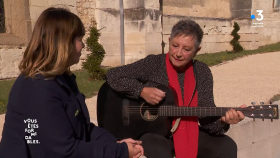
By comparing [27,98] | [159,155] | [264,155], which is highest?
[27,98]

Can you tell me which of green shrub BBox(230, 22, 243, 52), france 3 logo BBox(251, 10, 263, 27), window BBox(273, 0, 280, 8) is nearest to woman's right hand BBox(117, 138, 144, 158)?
green shrub BBox(230, 22, 243, 52)

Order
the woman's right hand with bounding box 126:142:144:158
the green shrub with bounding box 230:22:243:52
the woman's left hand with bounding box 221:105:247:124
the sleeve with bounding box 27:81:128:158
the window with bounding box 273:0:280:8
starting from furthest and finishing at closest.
A: the window with bounding box 273:0:280:8 < the green shrub with bounding box 230:22:243:52 < the woman's left hand with bounding box 221:105:247:124 < the woman's right hand with bounding box 126:142:144:158 < the sleeve with bounding box 27:81:128:158

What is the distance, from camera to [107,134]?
7.68ft

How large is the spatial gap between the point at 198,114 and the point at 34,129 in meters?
1.42

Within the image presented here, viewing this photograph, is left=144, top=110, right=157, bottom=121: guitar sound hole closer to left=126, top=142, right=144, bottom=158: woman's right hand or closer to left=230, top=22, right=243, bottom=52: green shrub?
left=126, top=142, right=144, bottom=158: woman's right hand

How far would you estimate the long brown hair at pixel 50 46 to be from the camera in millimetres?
1785

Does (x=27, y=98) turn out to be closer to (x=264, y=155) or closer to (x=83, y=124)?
(x=83, y=124)

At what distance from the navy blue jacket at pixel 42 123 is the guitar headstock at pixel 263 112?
1.26 metres

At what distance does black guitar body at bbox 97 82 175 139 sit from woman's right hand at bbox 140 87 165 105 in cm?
8

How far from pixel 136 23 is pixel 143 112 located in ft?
27.0

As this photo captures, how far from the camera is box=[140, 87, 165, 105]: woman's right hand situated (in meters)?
2.64

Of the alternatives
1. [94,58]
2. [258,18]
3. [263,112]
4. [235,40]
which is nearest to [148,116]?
[263,112]

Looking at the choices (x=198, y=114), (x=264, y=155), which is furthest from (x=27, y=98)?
(x=264, y=155)

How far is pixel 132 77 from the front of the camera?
288cm
